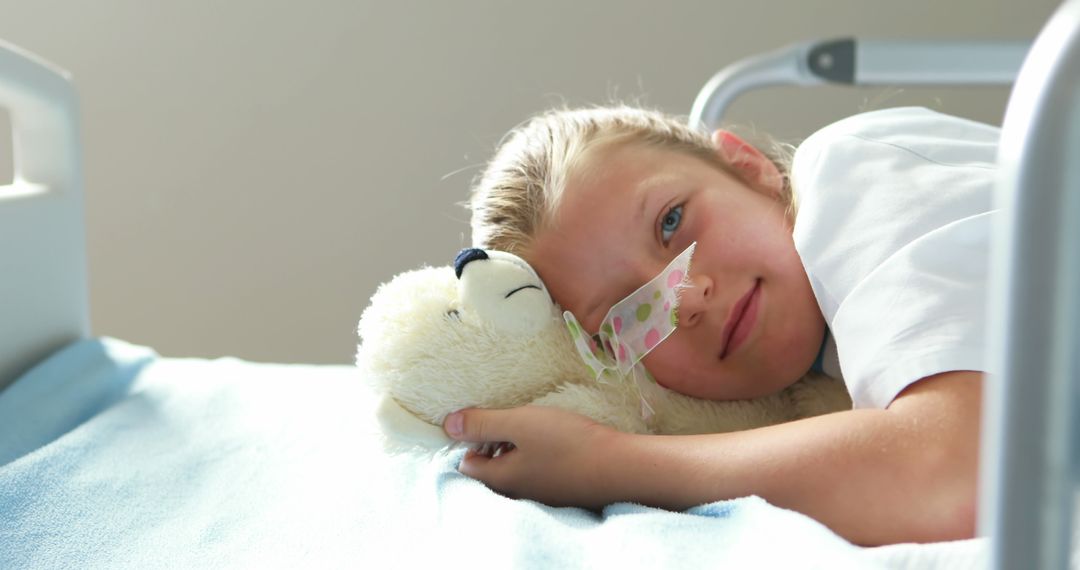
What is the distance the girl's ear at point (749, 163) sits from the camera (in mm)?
981

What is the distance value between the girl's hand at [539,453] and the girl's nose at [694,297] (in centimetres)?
13

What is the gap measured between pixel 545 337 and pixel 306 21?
4.84ft

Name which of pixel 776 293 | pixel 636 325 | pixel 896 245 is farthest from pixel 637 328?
pixel 896 245

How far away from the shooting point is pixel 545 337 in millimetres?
861

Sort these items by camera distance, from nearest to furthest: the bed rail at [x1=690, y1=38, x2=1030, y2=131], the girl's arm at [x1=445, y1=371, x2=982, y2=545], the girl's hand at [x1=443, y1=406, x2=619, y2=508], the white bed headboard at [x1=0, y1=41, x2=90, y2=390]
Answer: the girl's arm at [x1=445, y1=371, x2=982, y2=545] → the girl's hand at [x1=443, y1=406, x2=619, y2=508] → the white bed headboard at [x1=0, y1=41, x2=90, y2=390] → the bed rail at [x1=690, y1=38, x2=1030, y2=131]

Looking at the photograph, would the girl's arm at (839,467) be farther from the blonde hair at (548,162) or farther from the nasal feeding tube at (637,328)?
the blonde hair at (548,162)

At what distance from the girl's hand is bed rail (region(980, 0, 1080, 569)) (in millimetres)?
404

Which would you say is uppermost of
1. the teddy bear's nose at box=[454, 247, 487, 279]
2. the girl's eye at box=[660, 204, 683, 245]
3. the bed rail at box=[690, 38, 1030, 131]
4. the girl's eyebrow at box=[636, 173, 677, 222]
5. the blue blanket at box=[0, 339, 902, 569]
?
the bed rail at box=[690, 38, 1030, 131]

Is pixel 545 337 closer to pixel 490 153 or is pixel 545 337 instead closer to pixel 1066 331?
pixel 1066 331

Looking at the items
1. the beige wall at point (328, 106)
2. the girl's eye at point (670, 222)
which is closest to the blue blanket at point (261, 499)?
the girl's eye at point (670, 222)

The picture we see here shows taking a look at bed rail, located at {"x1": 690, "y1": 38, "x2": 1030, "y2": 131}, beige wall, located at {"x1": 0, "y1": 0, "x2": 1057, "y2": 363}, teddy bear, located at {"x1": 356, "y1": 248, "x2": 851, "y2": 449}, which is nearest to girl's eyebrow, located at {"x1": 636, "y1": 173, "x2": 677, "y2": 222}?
teddy bear, located at {"x1": 356, "y1": 248, "x2": 851, "y2": 449}

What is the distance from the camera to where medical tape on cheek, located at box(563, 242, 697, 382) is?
825 mm

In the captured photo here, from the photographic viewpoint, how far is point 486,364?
84cm

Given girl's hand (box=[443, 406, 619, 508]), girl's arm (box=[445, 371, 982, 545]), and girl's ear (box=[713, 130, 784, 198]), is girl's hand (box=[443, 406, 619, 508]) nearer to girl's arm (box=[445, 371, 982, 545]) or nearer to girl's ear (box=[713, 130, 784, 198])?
girl's arm (box=[445, 371, 982, 545])
